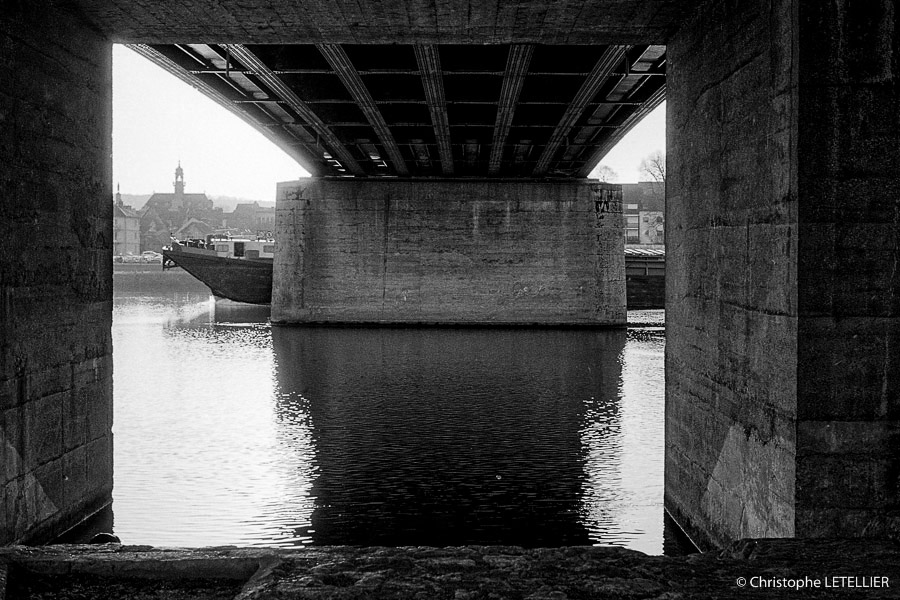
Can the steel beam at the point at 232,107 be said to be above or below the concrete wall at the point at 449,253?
above

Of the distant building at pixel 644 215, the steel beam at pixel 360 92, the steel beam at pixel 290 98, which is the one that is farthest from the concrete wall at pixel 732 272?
the distant building at pixel 644 215

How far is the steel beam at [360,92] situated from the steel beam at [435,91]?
1.41 metres

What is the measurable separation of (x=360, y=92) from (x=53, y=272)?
1269 centimetres

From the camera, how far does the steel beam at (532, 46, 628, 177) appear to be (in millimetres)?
17344

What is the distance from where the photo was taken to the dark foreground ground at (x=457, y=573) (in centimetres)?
514

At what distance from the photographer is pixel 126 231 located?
15738cm

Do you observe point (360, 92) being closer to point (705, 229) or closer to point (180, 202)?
point (705, 229)

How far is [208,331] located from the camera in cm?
3556

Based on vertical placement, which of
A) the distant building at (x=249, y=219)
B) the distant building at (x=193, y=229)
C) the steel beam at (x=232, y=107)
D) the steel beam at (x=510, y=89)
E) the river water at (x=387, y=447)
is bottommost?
the river water at (x=387, y=447)

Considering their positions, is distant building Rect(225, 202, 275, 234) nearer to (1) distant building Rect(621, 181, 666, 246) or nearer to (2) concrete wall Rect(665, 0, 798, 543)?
(1) distant building Rect(621, 181, 666, 246)

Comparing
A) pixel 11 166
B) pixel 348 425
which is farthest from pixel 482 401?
pixel 11 166

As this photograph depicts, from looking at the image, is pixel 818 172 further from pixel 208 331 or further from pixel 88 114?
pixel 208 331

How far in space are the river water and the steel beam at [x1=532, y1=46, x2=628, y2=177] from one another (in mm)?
6756

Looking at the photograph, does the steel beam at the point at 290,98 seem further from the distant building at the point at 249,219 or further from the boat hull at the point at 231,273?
the distant building at the point at 249,219
